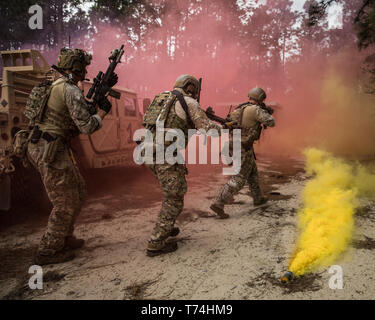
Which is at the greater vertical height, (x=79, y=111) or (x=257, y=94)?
(x=257, y=94)

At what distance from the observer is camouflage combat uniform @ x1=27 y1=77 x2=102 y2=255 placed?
3.01 metres

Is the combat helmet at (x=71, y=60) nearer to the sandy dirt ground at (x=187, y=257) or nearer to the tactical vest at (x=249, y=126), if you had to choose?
the sandy dirt ground at (x=187, y=257)

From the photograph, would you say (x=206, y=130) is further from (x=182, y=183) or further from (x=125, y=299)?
(x=125, y=299)

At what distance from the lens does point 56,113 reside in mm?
3096

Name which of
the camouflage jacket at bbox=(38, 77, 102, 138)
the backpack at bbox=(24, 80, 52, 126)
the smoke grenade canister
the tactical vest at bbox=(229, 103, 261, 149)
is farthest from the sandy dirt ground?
the backpack at bbox=(24, 80, 52, 126)

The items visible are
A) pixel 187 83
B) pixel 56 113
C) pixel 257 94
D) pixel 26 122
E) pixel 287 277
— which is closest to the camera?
pixel 287 277

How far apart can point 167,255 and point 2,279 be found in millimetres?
1642

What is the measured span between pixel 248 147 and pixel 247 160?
0.21m

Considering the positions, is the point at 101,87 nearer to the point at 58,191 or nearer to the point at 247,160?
the point at 58,191

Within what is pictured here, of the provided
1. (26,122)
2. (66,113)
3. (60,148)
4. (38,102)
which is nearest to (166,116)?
(66,113)

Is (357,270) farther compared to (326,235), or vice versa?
(326,235)

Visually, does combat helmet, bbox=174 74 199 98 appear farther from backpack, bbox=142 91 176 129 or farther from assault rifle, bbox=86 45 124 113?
assault rifle, bbox=86 45 124 113

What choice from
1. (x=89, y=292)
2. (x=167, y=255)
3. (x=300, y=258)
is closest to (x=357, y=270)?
(x=300, y=258)

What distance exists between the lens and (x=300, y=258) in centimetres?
277
